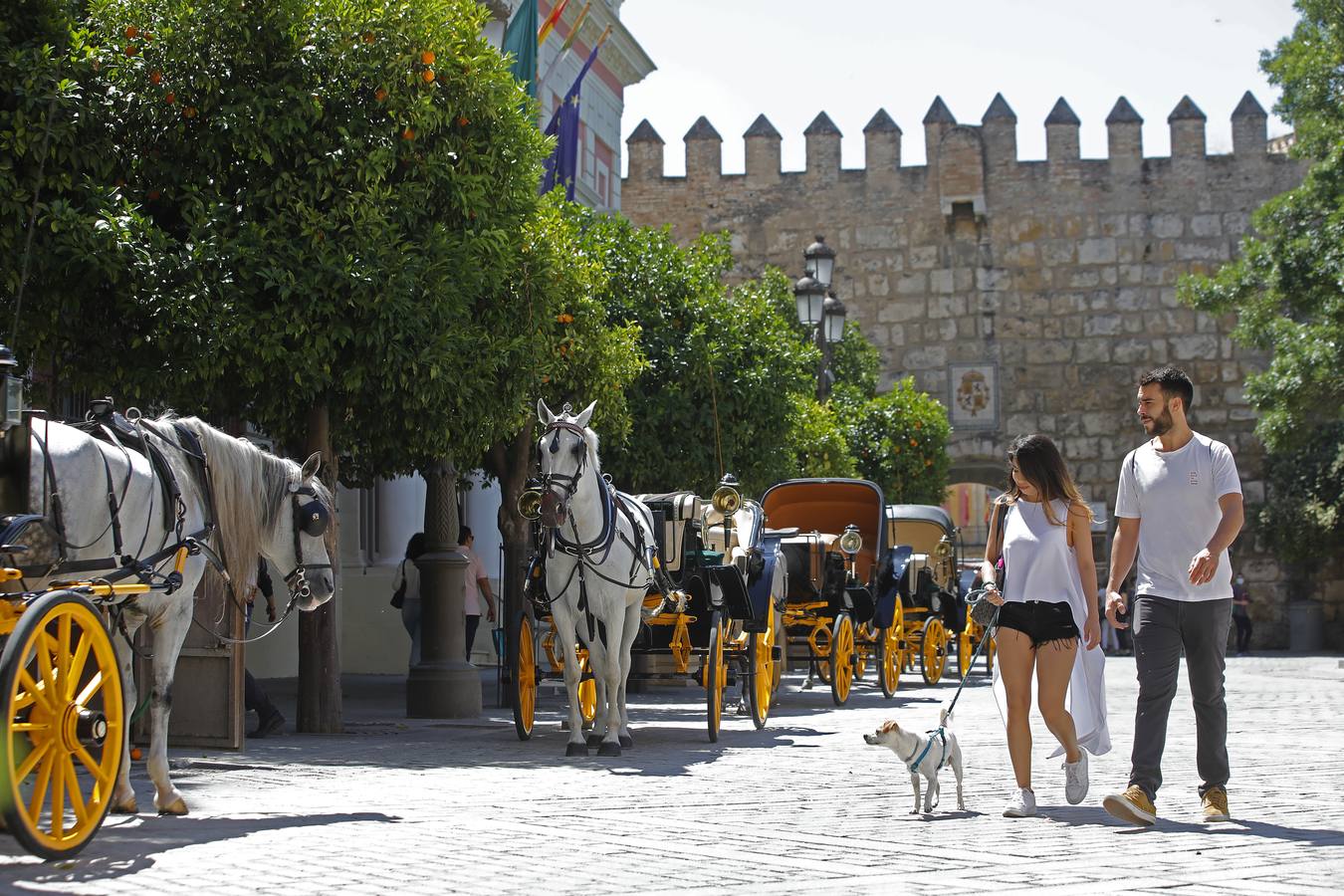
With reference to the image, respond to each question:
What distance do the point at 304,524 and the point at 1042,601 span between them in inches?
128

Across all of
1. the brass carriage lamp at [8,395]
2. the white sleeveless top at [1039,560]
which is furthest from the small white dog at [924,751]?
the brass carriage lamp at [8,395]

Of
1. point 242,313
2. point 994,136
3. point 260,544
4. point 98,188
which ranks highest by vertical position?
point 994,136

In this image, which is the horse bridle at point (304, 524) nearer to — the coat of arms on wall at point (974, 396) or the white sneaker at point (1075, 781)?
the white sneaker at point (1075, 781)

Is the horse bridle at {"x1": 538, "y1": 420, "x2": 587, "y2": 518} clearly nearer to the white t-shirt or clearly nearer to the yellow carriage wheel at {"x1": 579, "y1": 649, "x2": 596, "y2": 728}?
the yellow carriage wheel at {"x1": 579, "y1": 649, "x2": 596, "y2": 728}

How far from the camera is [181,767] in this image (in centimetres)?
951

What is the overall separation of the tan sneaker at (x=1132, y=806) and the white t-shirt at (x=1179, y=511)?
791 mm

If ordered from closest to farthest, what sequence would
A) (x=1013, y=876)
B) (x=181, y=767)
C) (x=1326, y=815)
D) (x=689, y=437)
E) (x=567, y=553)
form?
(x=1013, y=876) < (x=1326, y=815) < (x=181, y=767) < (x=567, y=553) < (x=689, y=437)

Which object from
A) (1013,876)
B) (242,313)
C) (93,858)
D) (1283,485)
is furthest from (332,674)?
(1283,485)

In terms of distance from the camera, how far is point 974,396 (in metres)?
39.1

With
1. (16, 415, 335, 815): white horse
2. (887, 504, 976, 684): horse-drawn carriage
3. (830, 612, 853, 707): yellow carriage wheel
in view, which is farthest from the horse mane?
(887, 504, 976, 684): horse-drawn carriage

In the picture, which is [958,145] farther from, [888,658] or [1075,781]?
[1075,781]

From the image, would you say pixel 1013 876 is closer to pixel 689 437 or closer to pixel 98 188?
pixel 98 188

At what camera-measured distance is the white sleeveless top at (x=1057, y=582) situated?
742 centimetres

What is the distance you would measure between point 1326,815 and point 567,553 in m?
4.58
